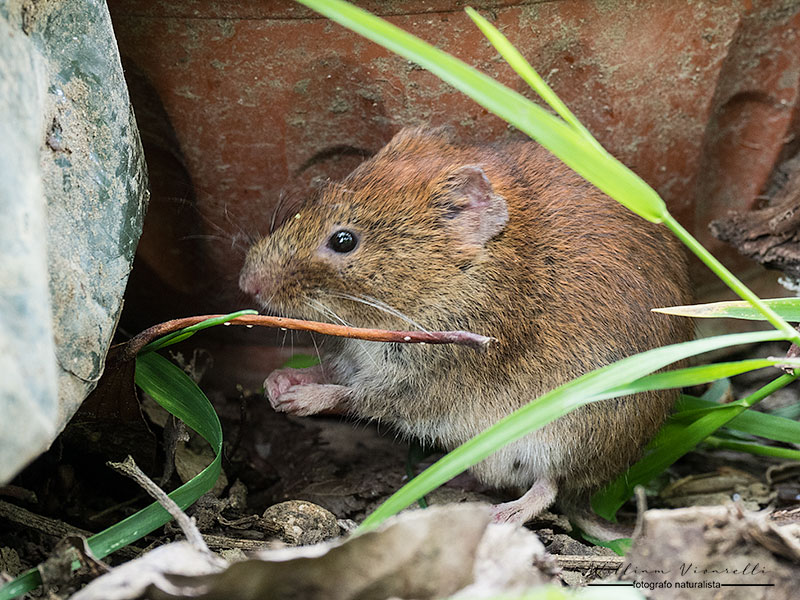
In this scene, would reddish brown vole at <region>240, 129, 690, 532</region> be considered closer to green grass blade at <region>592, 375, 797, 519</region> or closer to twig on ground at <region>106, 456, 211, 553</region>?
green grass blade at <region>592, 375, 797, 519</region>

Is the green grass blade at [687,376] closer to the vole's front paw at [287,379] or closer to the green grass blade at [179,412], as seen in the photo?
the green grass blade at [179,412]

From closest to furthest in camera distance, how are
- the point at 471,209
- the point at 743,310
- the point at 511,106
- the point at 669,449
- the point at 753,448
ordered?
the point at 511,106, the point at 743,310, the point at 471,209, the point at 669,449, the point at 753,448

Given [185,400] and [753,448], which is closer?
[185,400]

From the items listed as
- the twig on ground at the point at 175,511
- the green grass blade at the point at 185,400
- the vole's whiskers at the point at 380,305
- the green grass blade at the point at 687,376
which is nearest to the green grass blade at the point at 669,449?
the green grass blade at the point at 687,376

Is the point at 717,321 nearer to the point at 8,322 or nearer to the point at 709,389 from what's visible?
the point at 709,389

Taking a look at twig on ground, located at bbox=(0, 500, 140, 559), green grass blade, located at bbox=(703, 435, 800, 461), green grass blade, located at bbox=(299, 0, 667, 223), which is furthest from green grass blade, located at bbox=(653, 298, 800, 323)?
twig on ground, located at bbox=(0, 500, 140, 559)

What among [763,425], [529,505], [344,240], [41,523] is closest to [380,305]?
[344,240]

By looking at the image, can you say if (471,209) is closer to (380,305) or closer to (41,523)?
(380,305)
